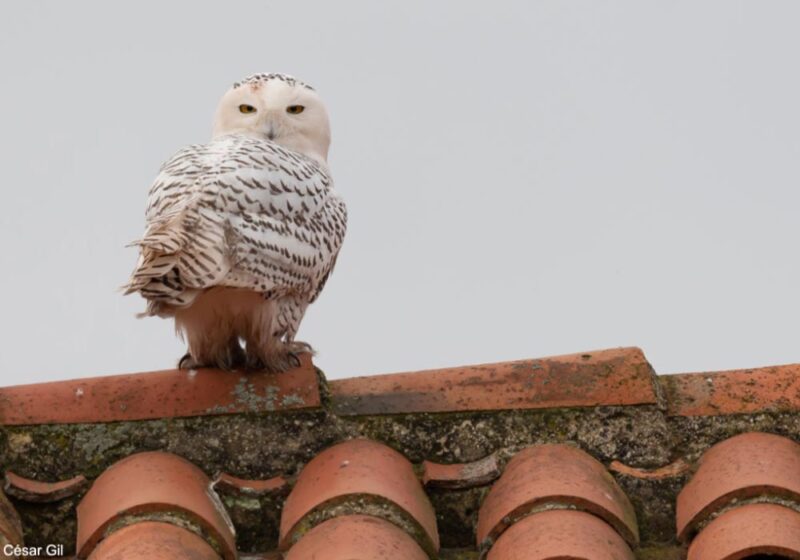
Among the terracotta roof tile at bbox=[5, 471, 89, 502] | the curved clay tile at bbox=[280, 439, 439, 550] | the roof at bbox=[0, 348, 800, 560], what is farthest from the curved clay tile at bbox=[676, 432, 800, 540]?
the terracotta roof tile at bbox=[5, 471, 89, 502]

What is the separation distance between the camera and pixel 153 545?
11.1 feet

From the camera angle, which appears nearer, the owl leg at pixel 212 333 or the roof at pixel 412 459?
the roof at pixel 412 459

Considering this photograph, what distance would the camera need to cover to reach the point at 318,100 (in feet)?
18.2

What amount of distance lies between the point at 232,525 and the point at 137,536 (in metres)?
0.39

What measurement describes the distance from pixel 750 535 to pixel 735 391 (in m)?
0.77

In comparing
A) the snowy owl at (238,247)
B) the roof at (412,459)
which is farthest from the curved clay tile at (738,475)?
the snowy owl at (238,247)

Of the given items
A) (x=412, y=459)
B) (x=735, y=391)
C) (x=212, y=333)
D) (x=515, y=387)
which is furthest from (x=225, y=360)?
(x=735, y=391)

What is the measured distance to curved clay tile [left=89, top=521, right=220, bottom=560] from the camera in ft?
11.0

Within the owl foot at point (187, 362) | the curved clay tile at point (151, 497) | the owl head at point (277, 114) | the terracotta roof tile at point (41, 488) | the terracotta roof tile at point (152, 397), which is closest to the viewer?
the curved clay tile at point (151, 497)

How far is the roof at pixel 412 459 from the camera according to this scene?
3.62m

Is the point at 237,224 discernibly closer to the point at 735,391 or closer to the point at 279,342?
the point at 279,342

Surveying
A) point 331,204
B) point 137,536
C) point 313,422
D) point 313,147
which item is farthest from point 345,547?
point 313,147

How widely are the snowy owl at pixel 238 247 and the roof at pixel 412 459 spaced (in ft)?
0.82

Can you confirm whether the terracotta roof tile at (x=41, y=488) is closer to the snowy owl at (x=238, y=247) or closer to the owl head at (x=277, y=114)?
the snowy owl at (x=238, y=247)
